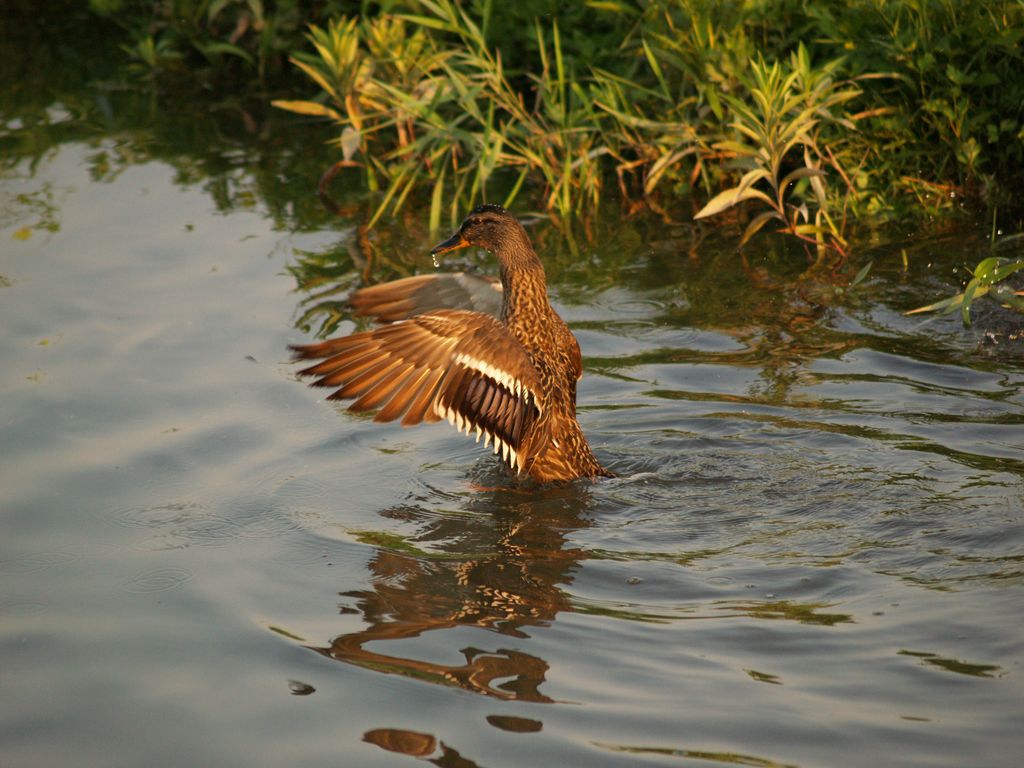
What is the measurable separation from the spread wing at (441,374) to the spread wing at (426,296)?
0.69m

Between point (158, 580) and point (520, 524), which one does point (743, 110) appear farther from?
point (158, 580)

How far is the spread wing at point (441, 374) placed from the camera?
5.10 meters

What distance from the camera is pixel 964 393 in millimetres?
5816

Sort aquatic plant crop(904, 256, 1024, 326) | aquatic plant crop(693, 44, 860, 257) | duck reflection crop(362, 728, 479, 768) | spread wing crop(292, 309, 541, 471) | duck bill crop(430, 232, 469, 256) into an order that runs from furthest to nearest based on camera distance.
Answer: aquatic plant crop(693, 44, 860, 257)
duck bill crop(430, 232, 469, 256)
aquatic plant crop(904, 256, 1024, 326)
spread wing crop(292, 309, 541, 471)
duck reflection crop(362, 728, 479, 768)

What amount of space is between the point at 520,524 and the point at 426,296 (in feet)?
4.27

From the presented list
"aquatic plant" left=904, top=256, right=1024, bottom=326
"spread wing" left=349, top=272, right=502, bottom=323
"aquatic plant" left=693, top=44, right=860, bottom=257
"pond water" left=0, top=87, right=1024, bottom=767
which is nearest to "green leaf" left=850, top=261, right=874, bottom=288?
"pond water" left=0, top=87, right=1024, bottom=767

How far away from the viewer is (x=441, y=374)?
522 cm

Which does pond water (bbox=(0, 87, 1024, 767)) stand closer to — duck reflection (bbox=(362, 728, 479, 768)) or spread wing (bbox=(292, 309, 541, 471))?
duck reflection (bbox=(362, 728, 479, 768))

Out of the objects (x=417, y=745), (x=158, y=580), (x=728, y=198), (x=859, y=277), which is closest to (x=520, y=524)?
(x=158, y=580)

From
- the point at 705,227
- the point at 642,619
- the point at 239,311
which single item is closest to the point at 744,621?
the point at 642,619

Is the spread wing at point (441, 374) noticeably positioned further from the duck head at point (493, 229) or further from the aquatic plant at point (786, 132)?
the aquatic plant at point (786, 132)

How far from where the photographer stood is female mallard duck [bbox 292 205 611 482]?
513 cm

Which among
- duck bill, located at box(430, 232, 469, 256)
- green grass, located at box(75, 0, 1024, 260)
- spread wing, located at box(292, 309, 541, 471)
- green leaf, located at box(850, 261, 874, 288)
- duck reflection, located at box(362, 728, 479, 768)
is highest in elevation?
green grass, located at box(75, 0, 1024, 260)

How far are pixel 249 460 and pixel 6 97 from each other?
22.3 feet
